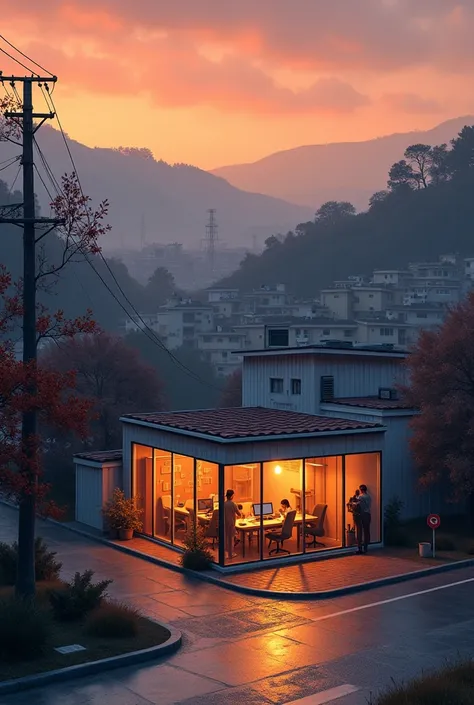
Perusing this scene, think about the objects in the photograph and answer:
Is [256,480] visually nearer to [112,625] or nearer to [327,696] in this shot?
[112,625]

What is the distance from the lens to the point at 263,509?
2341cm

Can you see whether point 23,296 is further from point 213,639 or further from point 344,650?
point 344,650

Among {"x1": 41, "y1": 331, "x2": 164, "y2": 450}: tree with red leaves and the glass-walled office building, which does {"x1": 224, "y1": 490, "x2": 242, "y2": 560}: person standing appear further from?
{"x1": 41, "y1": 331, "x2": 164, "y2": 450}: tree with red leaves

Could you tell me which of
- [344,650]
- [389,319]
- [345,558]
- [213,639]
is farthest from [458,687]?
[389,319]

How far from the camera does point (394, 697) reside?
12.3 meters

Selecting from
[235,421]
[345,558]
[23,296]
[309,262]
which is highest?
[309,262]

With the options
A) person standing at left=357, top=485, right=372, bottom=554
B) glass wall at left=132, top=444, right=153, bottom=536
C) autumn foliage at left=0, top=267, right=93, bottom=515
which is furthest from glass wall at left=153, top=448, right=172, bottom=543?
autumn foliage at left=0, top=267, right=93, bottom=515

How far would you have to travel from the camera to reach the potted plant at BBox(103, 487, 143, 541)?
26.0 meters

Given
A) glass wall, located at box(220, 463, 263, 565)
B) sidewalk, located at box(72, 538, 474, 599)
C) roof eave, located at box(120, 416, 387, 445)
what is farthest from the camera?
glass wall, located at box(220, 463, 263, 565)

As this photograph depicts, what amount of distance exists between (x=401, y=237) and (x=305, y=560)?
132907 mm

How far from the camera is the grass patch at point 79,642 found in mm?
14711

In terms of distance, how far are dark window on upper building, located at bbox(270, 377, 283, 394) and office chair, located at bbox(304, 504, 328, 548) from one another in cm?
634

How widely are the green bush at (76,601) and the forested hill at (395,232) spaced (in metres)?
129

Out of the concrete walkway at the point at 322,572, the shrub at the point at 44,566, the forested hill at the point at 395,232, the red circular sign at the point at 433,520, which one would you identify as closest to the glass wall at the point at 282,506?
the concrete walkway at the point at 322,572
